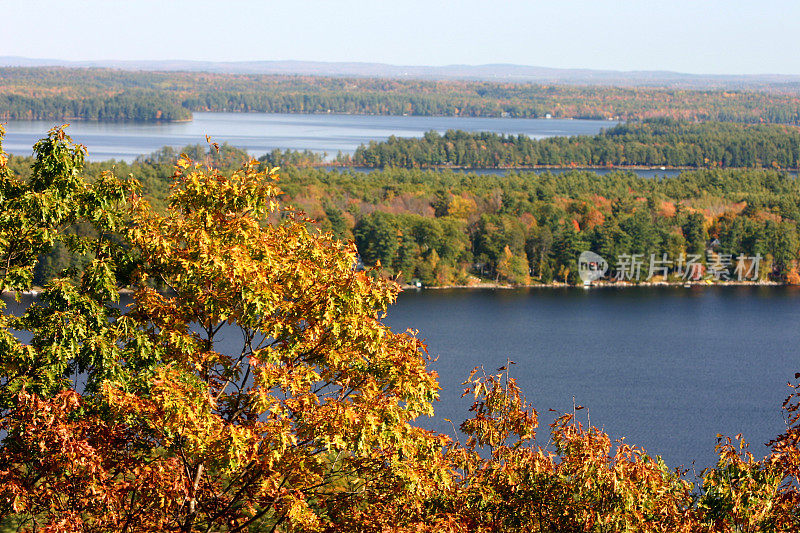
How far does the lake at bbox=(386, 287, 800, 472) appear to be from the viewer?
19.1 meters

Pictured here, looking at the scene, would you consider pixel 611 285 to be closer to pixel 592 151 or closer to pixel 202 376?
pixel 202 376

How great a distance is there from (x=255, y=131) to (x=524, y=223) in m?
68.3

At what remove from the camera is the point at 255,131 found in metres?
104

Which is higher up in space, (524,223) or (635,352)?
(524,223)

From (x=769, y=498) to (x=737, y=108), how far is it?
134 m

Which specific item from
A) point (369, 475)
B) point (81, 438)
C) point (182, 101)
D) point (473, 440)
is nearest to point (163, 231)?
point (81, 438)

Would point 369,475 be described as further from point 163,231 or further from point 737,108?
point 737,108

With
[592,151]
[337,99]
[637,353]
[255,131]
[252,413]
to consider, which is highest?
[337,99]

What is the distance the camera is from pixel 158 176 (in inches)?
1670

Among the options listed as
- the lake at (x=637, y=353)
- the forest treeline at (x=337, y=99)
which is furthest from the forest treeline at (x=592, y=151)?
the lake at (x=637, y=353)

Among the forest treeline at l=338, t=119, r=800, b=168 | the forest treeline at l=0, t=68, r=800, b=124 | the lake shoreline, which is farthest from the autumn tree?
the forest treeline at l=0, t=68, r=800, b=124

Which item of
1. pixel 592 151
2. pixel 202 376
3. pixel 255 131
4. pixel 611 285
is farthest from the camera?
pixel 255 131

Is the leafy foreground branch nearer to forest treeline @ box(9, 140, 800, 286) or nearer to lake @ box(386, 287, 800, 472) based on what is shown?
lake @ box(386, 287, 800, 472)

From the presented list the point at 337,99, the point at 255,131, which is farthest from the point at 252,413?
the point at 337,99
